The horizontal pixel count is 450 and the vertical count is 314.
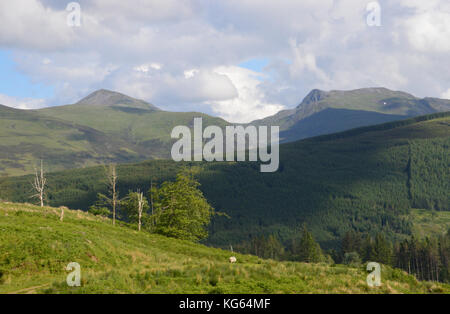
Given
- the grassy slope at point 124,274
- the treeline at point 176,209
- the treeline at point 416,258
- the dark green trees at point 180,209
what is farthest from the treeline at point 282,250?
the grassy slope at point 124,274

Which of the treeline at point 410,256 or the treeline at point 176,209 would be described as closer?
the treeline at point 176,209

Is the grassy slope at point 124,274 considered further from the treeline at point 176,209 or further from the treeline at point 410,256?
the treeline at point 410,256

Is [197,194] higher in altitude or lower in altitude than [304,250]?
higher

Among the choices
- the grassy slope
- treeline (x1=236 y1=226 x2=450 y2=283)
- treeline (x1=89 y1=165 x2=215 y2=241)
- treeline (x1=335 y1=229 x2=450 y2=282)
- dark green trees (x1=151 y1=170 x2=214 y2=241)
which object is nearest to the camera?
the grassy slope

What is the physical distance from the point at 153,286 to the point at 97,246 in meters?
13.6

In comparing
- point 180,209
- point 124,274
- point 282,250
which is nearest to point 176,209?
point 180,209

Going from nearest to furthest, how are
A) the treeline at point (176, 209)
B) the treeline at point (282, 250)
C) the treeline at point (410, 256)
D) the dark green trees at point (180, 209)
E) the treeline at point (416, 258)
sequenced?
the treeline at point (176, 209) → the dark green trees at point (180, 209) → the treeline at point (416, 258) → the treeline at point (410, 256) → the treeline at point (282, 250)

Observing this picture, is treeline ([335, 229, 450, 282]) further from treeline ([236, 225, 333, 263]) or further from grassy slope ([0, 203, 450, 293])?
grassy slope ([0, 203, 450, 293])

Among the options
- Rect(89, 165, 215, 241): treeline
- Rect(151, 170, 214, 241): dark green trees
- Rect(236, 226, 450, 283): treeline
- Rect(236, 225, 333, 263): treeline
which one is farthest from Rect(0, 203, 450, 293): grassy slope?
Rect(236, 225, 333, 263): treeline
